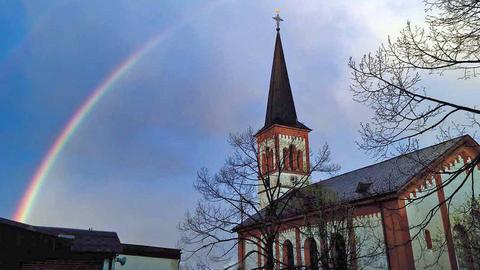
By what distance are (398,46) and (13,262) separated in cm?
790

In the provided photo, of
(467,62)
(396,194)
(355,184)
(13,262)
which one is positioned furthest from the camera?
(355,184)

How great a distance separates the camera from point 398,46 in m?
8.12

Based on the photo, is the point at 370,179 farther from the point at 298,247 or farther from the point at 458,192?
the point at 298,247

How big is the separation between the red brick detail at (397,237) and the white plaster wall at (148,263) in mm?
10051

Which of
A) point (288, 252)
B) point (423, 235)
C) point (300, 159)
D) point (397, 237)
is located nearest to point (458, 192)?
point (423, 235)

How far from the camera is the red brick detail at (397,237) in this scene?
66.1 ft

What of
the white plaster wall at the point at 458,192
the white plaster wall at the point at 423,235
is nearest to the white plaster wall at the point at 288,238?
the white plaster wall at the point at 423,235

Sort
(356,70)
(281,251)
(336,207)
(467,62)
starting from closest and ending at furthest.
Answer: (467,62)
(356,70)
(336,207)
(281,251)

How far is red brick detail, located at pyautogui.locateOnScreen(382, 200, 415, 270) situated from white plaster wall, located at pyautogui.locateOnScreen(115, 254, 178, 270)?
10051mm

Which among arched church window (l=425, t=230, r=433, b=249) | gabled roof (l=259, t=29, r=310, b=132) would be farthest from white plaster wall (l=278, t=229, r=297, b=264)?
gabled roof (l=259, t=29, r=310, b=132)

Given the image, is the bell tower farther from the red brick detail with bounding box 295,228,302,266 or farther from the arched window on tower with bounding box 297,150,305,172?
the red brick detail with bounding box 295,228,302,266

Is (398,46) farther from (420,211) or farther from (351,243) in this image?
(420,211)

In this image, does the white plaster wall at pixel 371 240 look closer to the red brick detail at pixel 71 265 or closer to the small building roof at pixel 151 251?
the small building roof at pixel 151 251

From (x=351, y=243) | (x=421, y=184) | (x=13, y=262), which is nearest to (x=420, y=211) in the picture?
(x=421, y=184)
